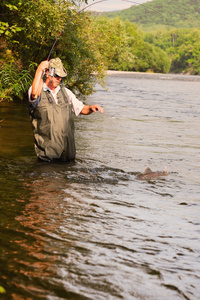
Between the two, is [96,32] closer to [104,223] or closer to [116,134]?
[116,134]

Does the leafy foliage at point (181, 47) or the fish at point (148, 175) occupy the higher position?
the leafy foliage at point (181, 47)

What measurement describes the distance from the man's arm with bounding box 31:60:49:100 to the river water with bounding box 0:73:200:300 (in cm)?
111

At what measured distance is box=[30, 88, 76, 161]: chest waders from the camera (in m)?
6.08

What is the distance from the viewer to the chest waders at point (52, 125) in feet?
20.0

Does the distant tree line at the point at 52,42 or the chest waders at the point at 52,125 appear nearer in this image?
the chest waders at the point at 52,125

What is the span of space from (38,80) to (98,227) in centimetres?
241

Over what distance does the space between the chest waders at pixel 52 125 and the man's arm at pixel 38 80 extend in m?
0.18

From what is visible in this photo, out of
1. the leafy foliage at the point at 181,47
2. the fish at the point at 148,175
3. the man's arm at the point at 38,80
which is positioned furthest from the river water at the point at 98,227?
the leafy foliage at the point at 181,47

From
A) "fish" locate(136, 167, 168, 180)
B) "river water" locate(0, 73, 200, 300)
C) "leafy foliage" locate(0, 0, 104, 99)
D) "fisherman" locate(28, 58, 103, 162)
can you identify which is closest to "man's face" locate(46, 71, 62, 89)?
"fisherman" locate(28, 58, 103, 162)

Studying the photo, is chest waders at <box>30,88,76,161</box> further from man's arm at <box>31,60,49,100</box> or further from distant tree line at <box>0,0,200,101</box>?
distant tree line at <box>0,0,200,101</box>

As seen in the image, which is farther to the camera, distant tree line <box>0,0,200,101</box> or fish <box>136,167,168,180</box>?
distant tree line <box>0,0,200,101</box>

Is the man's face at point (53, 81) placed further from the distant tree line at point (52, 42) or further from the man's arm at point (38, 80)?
the distant tree line at point (52, 42)

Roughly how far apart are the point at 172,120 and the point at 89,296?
516 inches

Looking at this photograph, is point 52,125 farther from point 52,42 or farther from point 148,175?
point 52,42
